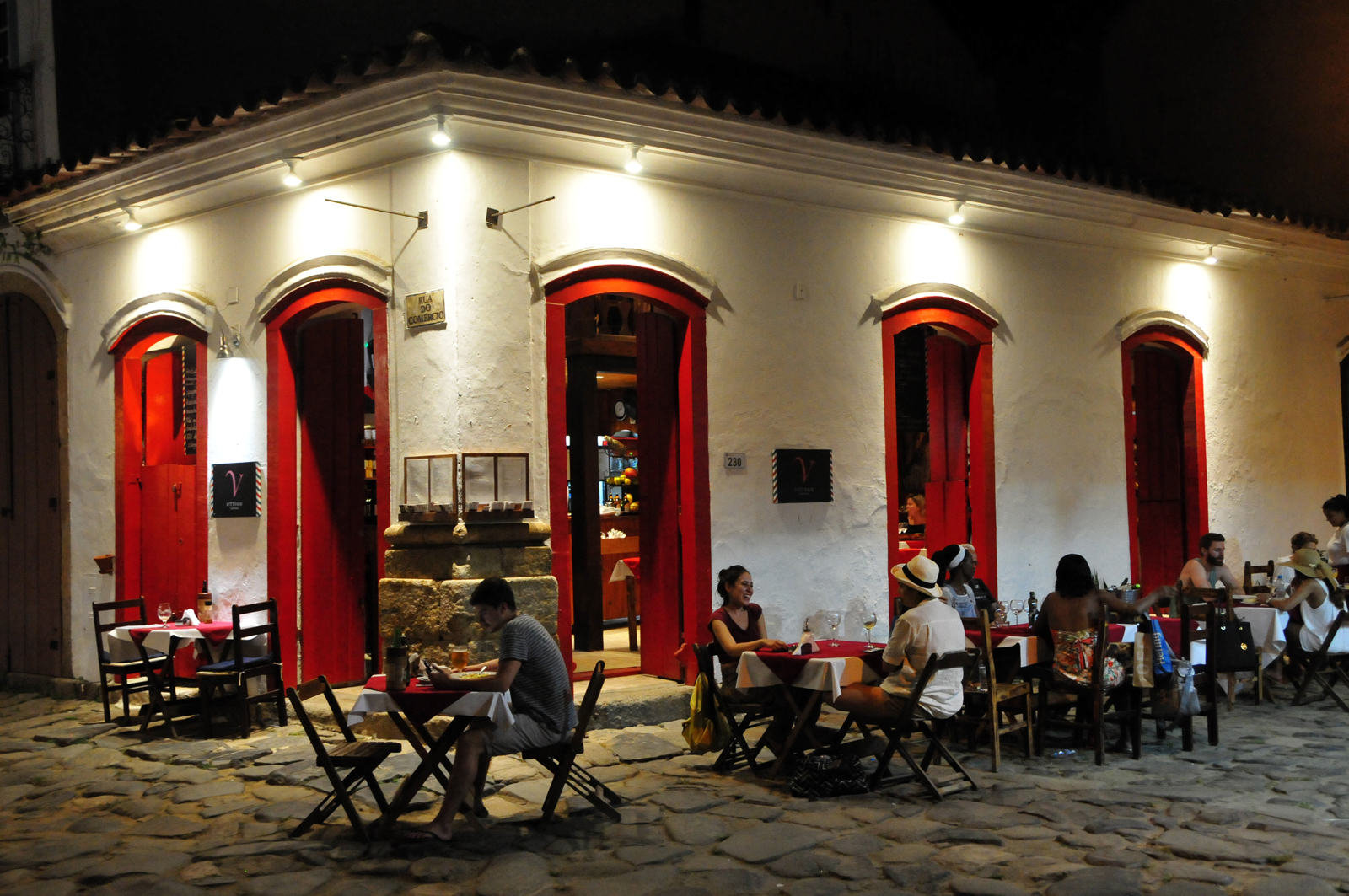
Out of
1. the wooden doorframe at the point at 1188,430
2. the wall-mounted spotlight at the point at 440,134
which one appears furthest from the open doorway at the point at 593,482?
the wooden doorframe at the point at 1188,430

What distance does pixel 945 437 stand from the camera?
11.1 m

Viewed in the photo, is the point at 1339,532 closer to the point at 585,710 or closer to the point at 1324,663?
the point at 1324,663

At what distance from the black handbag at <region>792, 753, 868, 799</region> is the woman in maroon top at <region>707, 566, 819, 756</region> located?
38 cm

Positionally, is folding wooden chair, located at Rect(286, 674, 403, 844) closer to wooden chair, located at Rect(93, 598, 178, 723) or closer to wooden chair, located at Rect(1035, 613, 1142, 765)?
wooden chair, located at Rect(93, 598, 178, 723)

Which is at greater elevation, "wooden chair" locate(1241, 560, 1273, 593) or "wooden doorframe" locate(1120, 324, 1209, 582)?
"wooden doorframe" locate(1120, 324, 1209, 582)

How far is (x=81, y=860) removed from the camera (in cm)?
538

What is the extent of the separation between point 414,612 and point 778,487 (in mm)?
3062

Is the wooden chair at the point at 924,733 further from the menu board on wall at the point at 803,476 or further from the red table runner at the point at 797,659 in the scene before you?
the menu board on wall at the point at 803,476

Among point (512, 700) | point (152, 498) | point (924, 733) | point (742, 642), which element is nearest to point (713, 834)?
point (512, 700)

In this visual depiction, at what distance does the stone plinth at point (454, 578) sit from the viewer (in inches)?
293

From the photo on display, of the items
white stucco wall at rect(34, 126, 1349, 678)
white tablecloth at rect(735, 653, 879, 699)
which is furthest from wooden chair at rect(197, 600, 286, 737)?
white tablecloth at rect(735, 653, 879, 699)

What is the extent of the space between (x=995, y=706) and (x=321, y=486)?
5.44m

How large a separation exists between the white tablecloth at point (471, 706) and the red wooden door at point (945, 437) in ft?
20.7

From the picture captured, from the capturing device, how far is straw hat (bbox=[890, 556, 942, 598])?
254 inches
